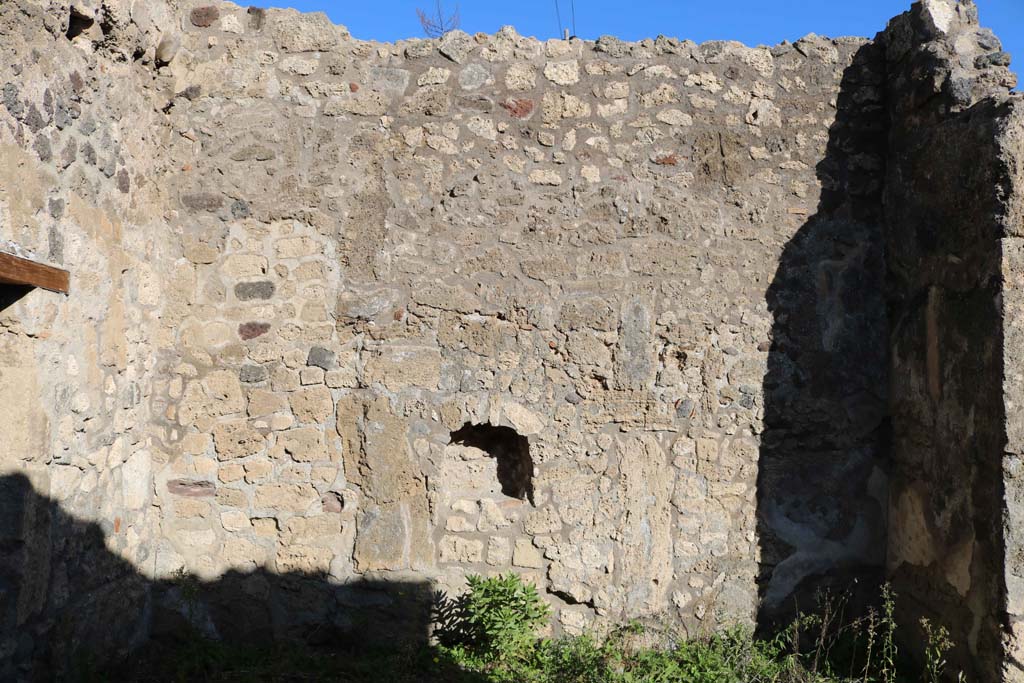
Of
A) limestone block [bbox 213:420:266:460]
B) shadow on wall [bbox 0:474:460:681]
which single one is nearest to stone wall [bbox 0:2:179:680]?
shadow on wall [bbox 0:474:460:681]

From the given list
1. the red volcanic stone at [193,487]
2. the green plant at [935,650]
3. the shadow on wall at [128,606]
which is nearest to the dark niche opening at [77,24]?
Result: the shadow on wall at [128,606]

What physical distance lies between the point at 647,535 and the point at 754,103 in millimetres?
2156

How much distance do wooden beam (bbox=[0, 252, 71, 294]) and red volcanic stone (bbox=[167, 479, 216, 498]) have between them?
3.83 ft

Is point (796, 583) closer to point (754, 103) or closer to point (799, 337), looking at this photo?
point (799, 337)

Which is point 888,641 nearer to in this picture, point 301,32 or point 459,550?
point 459,550

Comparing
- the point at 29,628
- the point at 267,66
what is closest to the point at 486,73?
the point at 267,66

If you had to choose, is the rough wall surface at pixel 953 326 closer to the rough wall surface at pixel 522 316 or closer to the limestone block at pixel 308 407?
the rough wall surface at pixel 522 316

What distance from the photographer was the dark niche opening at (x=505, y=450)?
425cm

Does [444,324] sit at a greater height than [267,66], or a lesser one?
lesser

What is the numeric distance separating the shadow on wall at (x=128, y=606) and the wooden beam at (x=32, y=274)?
0.71 m

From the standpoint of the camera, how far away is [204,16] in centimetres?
428

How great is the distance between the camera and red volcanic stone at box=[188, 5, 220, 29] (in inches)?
168

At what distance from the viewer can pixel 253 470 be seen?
416cm

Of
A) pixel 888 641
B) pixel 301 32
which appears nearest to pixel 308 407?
pixel 301 32
